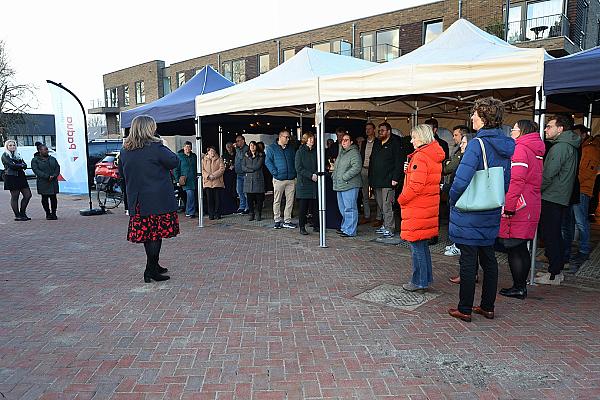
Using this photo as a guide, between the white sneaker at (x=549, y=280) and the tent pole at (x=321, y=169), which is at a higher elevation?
the tent pole at (x=321, y=169)

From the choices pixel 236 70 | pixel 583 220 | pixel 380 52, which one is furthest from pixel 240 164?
pixel 236 70

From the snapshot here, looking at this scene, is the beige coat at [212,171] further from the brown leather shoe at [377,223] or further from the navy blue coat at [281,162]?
the brown leather shoe at [377,223]

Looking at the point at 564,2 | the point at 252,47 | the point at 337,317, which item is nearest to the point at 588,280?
the point at 337,317

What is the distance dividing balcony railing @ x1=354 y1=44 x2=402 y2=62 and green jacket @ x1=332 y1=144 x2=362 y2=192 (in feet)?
57.7

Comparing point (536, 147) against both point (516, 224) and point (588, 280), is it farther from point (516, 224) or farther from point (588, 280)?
point (588, 280)

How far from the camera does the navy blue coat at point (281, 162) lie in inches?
345

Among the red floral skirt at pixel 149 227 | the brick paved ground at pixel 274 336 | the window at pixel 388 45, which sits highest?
the window at pixel 388 45

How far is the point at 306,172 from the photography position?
810cm

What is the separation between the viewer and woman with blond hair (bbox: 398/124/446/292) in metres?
4.52

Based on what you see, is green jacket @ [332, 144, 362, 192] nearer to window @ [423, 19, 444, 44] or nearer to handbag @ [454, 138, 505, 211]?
handbag @ [454, 138, 505, 211]

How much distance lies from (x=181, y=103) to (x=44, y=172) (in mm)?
3845

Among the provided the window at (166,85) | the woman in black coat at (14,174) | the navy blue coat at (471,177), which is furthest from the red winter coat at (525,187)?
the window at (166,85)

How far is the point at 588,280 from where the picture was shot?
17.9 feet

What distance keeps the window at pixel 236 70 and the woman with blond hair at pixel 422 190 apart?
94.5 feet
